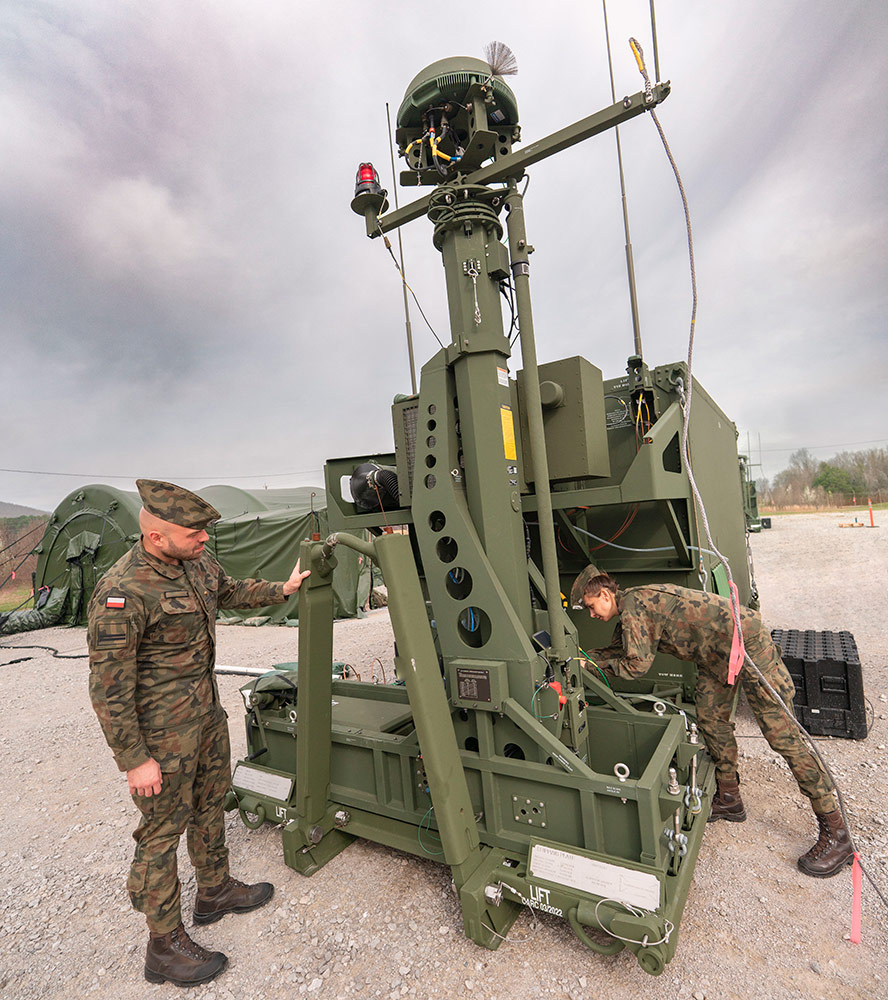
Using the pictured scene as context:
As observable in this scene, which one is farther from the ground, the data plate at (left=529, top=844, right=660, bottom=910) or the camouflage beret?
the camouflage beret

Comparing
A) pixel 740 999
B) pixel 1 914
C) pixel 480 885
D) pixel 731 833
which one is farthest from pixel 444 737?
pixel 1 914

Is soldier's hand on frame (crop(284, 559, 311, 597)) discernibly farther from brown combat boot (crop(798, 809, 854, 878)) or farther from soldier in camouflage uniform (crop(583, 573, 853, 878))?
brown combat boot (crop(798, 809, 854, 878))

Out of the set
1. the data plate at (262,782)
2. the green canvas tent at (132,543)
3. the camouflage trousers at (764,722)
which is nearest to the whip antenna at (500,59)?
the camouflage trousers at (764,722)

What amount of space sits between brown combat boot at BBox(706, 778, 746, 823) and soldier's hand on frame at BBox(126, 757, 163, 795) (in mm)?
3179

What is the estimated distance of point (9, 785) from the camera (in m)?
4.88

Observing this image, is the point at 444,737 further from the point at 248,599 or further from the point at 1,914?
the point at 1,914

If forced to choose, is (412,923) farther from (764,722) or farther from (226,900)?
(764,722)

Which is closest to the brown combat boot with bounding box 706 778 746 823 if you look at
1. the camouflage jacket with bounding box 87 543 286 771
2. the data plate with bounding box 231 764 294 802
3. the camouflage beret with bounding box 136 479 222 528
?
the data plate with bounding box 231 764 294 802

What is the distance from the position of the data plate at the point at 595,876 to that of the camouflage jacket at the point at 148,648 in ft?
5.85

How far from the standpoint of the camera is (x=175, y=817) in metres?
2.66

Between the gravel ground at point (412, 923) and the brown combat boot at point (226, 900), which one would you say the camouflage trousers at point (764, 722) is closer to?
the gravel ground at point (412, 923)

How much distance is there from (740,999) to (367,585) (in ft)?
35.5

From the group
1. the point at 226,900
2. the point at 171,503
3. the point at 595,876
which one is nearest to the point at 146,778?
the point at 226,900

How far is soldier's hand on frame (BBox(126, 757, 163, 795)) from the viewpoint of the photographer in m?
2.46
